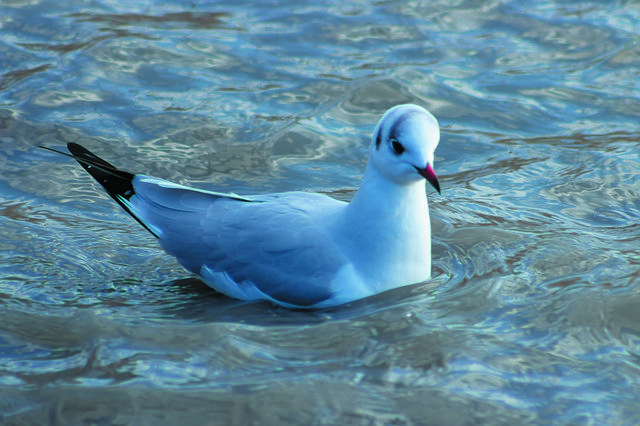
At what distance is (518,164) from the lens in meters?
5.84

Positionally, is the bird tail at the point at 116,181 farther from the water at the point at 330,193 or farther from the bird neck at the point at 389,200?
the bird neck at the point at 389,200

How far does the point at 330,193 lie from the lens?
18.2 ft

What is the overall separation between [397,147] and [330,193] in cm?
180

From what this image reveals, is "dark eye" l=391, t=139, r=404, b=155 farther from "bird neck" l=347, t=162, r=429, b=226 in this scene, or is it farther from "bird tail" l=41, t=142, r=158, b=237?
"bird tail" l=41, t=142, r=158, b=237

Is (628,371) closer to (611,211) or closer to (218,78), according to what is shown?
(611,211)

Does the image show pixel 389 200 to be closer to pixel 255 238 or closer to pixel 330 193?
pixel 255 238

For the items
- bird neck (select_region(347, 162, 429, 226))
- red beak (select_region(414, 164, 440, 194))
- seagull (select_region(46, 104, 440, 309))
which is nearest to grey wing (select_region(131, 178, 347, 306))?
seagull (select_region(46, 104, 440, 309))

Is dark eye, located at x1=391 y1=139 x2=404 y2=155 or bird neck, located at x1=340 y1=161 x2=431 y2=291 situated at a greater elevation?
dark eye, located at x1=391 y1=139 x2=404 y2=155

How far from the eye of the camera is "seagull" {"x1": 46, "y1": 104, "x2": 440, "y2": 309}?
154 inches

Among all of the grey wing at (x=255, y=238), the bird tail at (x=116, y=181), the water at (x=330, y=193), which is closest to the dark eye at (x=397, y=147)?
the grey wing at (x=255, y=238)

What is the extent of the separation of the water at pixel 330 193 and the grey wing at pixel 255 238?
16 centimetres

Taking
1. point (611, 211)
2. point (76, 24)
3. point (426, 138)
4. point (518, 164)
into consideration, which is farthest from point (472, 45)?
point (426, 138)

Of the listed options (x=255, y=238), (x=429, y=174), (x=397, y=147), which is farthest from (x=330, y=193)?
(x=429, y=174)

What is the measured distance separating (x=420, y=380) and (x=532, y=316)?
2.63 ft
